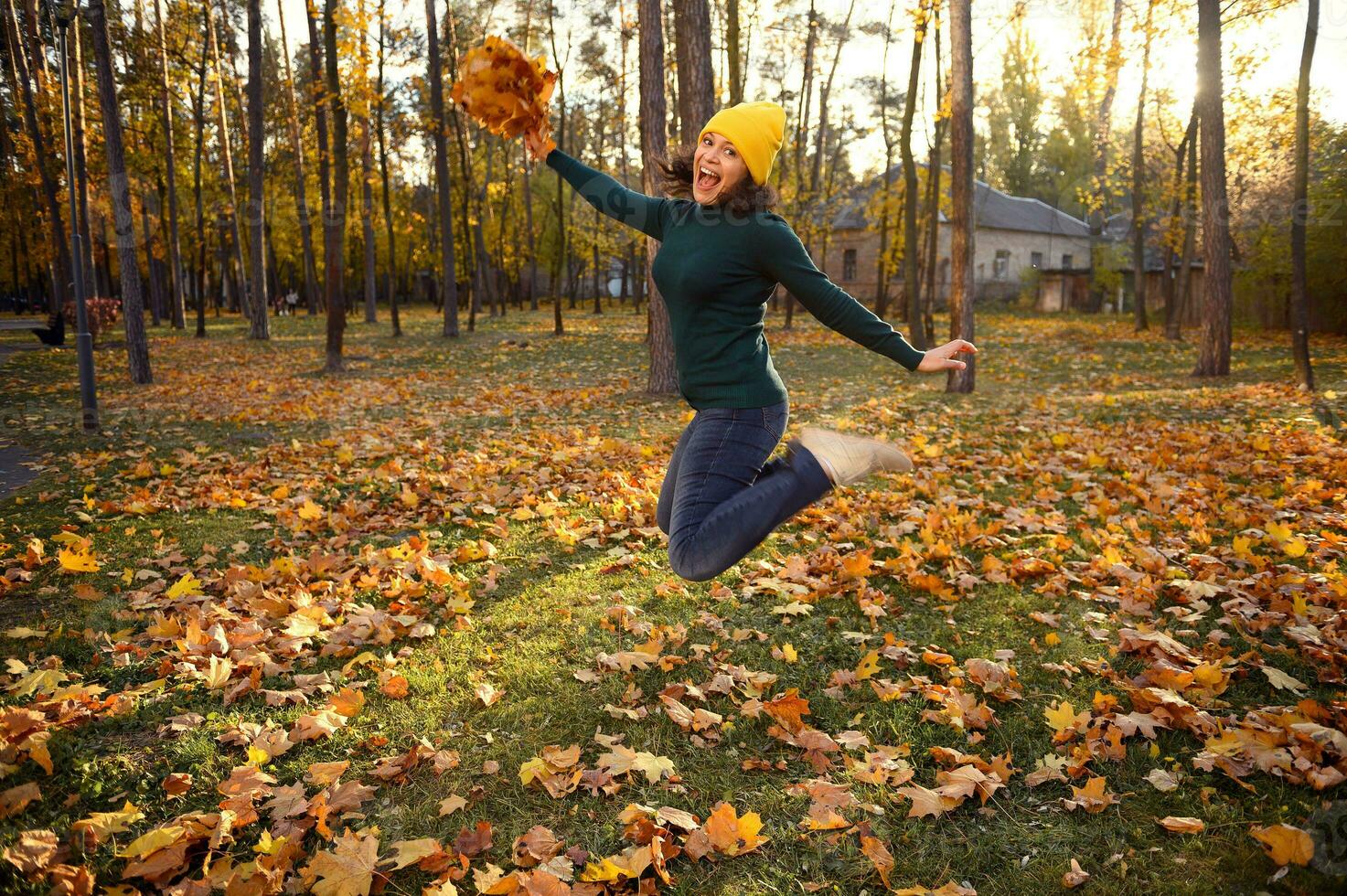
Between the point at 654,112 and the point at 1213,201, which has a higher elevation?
the point at 654,112

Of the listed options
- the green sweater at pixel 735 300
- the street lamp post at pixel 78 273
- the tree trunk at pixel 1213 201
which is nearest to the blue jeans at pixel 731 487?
the green sweater at pixel 735 300

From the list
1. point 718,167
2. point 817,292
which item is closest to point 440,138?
point 718,167

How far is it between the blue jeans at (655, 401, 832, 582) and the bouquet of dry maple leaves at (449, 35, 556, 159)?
1.76 m

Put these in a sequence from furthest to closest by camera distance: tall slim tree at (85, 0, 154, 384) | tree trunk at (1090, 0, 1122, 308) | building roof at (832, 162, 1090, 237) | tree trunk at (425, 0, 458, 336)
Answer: building roof at (832, 162, 1090, 237)
tree trunk at (425, 0, 458, 336)
tree trunk at (1090, 0, 1122, 308)
tall slim tree at (85, 0, 154, 384)

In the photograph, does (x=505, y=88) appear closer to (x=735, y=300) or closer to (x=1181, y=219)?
(x=735, y=300)

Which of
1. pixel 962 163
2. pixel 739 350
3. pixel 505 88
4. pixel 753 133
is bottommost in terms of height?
pixel 739 350

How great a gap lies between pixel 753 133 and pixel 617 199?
835mm

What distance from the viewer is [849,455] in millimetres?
3418

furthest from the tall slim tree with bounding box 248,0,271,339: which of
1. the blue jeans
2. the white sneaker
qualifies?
the white sneaker

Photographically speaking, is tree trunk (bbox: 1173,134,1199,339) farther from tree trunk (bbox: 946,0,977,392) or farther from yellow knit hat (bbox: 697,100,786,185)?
yellow knit hat (bbox: 697,100,786,185)

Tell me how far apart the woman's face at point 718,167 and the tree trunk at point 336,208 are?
13581mm

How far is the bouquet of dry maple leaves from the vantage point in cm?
389

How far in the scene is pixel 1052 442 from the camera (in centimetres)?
872

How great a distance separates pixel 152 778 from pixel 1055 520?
18.8ft
